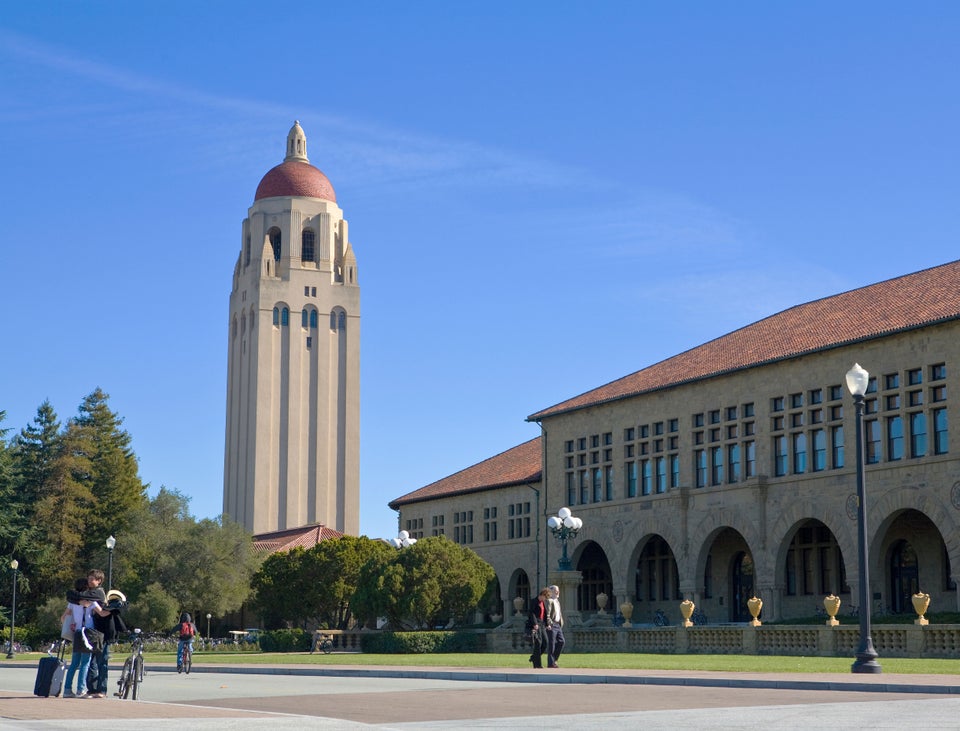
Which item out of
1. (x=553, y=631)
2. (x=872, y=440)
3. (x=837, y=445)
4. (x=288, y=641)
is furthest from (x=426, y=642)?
(x=553, y=631)

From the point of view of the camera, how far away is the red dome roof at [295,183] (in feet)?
407

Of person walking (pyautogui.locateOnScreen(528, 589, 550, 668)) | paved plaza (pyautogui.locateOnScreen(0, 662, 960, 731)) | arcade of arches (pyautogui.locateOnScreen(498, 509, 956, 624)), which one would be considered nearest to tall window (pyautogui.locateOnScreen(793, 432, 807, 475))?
arcade of arches (pyautogui.locateOnScreen(498, 509, 956, 624))

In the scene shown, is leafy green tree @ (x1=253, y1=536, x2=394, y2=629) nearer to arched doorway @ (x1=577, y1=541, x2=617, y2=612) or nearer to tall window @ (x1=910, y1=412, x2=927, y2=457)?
arched doorway @ (x1=577, y1=541, x2=617, y2=612)

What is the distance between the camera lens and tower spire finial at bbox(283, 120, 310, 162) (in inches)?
5037

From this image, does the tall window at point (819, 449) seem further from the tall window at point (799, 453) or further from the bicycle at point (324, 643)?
the bicycle at point (324, 643)

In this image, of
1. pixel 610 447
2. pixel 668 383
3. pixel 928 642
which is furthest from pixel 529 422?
pixel 928 642

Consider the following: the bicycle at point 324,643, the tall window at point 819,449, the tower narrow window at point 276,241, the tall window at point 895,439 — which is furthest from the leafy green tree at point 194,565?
the tower narrow window at point 276,241

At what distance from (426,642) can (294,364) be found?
7845 cm

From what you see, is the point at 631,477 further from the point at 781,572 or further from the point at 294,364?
the point at 294,364

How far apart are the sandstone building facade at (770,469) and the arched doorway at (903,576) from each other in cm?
6

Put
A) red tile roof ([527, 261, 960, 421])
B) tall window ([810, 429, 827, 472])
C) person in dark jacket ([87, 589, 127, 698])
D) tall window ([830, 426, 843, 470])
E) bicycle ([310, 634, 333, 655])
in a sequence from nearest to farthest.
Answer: person in dark jacket ([87, 589, 127, 698]) → red tile roof ([527, 261, 960, 421]) → tall window ([830, 426, 843, 470]) → tall window ([810, 429, 827, 472]) → bicycle ([310, 634, 333, 655])

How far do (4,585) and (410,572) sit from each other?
3774 centimetres

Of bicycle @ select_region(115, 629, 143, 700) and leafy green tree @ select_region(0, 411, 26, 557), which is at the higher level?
leafy green tree @ select_region(0, 411, 26, 557)

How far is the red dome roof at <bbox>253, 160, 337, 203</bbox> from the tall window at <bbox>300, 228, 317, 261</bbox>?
343 centimetres
